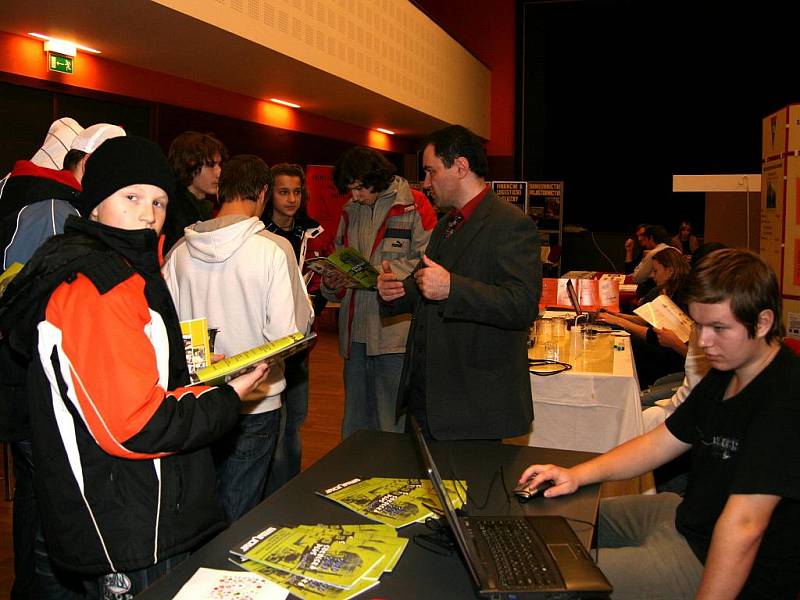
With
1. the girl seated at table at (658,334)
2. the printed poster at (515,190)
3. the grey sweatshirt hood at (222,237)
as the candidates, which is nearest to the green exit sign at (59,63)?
the grey sweatshirt hood at (222,237)

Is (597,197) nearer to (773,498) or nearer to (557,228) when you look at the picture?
(557,228)

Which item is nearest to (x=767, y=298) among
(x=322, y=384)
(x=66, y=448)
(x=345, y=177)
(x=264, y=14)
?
(x=66, y=448)

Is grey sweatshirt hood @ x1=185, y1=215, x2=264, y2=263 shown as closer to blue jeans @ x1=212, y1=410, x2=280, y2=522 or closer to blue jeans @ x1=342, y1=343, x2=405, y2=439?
blue jeans @ x1=212, y1=410, x2=280, y2=522

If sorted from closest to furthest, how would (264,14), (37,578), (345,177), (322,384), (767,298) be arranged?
1. (767,298)
2. (37,578)
3. (345,177)
4. (264,14)
5. (322,384)

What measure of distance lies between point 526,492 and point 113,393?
39.2 inches

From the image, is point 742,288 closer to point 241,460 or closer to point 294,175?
point 241,460

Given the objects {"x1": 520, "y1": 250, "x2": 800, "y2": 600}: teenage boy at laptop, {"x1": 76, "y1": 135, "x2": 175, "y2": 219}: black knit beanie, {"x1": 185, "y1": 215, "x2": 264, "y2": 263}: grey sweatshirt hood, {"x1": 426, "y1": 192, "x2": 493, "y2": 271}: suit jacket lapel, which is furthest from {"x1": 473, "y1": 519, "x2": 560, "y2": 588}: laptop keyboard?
{"x1": 185, "y1": 215, "x2": 264, "y2": 263}: grey sweatshirt hood

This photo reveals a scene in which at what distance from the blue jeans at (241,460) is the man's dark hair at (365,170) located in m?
1.41

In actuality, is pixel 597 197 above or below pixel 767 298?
above

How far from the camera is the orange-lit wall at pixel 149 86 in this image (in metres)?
4.98

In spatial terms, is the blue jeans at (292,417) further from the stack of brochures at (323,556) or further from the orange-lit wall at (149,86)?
the orange-lit wall at (149,86)

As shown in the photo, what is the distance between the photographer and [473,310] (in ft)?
7.93

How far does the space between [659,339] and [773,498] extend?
273cm

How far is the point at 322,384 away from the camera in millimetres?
6609
